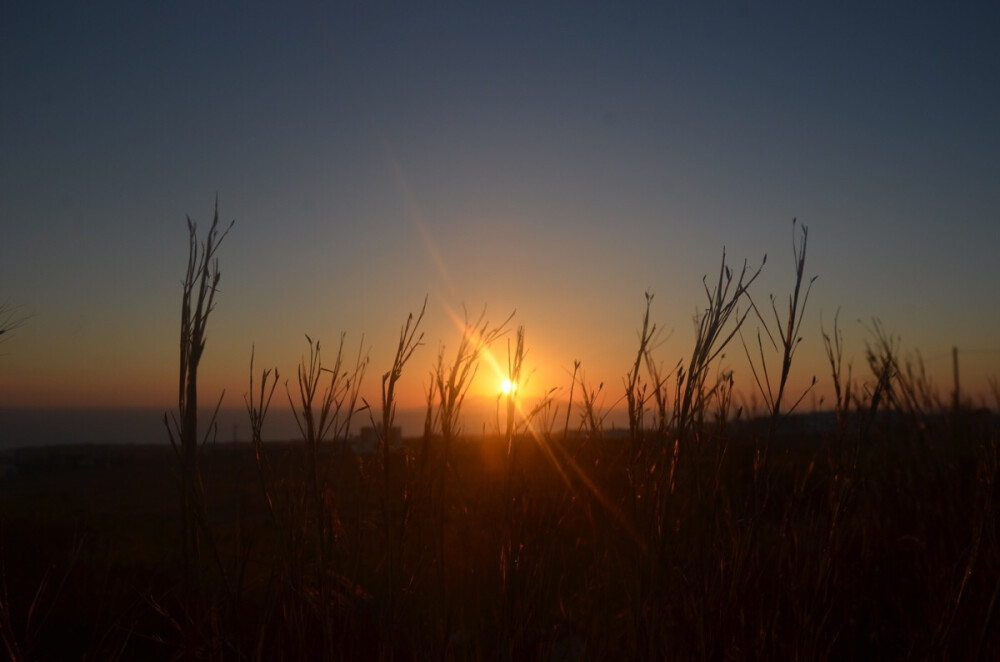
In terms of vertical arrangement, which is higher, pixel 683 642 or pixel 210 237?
pixel 210 237

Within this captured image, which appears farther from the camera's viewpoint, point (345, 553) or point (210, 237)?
point (345, 553)

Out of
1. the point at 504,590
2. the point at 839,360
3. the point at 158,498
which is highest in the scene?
the point at 839,360

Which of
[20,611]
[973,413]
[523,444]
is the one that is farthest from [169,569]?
[973,413]

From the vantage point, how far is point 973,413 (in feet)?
19.1

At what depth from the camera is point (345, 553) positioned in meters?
2.56

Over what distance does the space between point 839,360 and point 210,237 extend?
1.97 meters

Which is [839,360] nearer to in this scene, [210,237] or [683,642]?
[683,642]

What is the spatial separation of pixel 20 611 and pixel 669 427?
4946 millimetres

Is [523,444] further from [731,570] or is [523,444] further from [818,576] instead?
[818,576]

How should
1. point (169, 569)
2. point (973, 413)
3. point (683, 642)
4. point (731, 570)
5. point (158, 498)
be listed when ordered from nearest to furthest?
1. point (683, 642)
2. point (731, 570)
3. point (973, 413)
4. point (169, 569)
5. point (158, 498)

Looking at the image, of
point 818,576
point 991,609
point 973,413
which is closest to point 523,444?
point 818,576

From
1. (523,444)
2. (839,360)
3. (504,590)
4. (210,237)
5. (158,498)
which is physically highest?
(210,237)

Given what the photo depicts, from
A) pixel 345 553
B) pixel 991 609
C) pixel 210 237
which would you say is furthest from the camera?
pixel 345 553

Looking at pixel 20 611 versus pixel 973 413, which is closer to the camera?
pixel 20 611
